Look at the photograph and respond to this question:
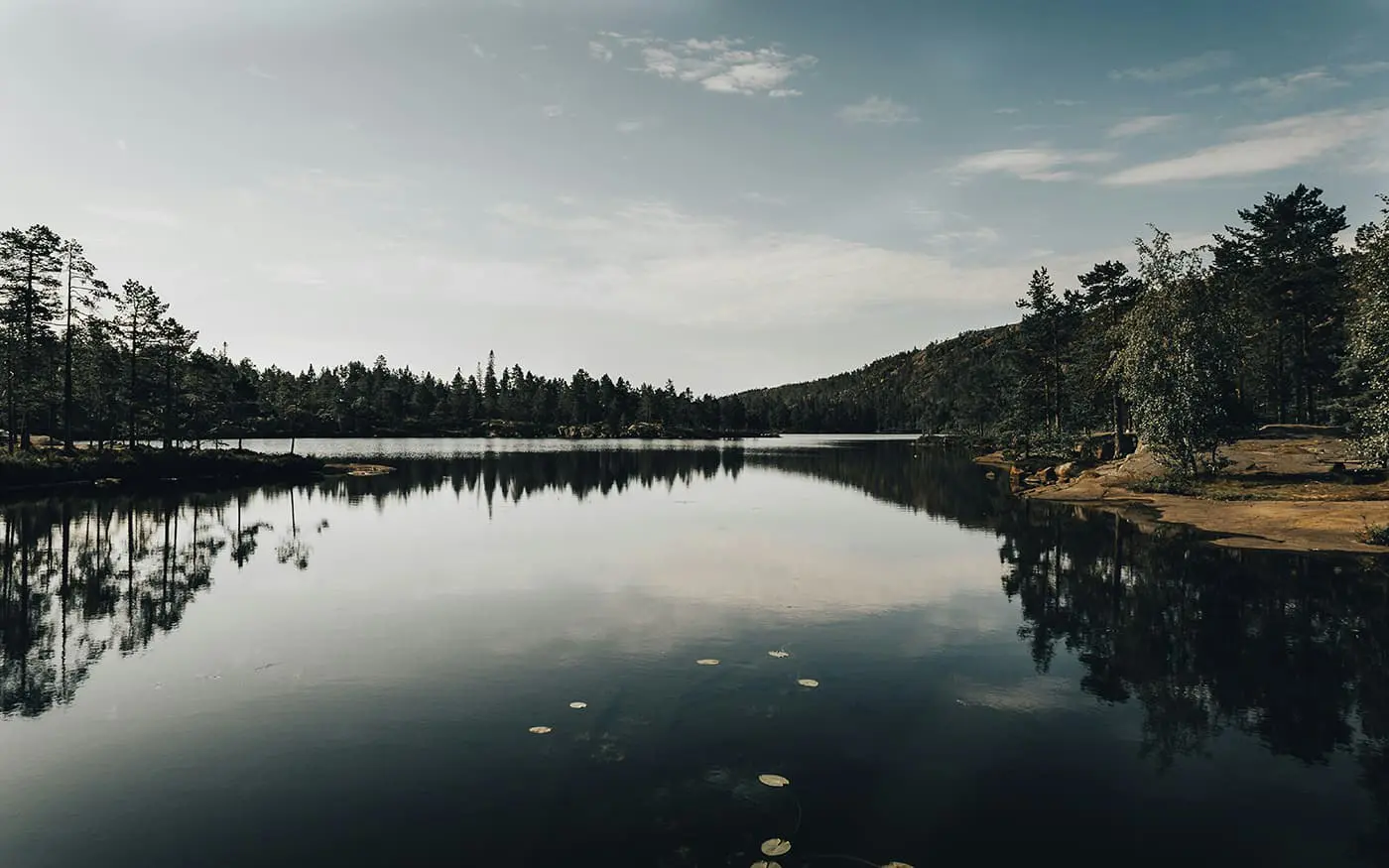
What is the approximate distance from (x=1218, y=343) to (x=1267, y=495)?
11.4 meters

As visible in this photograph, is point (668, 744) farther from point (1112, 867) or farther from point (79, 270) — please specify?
point (79, 270)

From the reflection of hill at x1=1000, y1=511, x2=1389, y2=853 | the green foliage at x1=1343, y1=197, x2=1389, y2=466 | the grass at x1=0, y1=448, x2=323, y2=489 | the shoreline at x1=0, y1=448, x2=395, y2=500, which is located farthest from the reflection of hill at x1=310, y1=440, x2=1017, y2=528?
the green foliage at x1=1343, y1=197, x2=1389, y2=466

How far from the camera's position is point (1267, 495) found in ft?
167

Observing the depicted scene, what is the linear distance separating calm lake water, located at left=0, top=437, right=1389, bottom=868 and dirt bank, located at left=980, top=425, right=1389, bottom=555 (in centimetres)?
707

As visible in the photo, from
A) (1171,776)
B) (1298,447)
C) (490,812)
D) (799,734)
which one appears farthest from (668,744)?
(1298,447)

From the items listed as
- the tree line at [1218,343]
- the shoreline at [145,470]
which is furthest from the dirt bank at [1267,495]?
the shoreline at [145,470]

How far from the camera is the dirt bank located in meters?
40.2

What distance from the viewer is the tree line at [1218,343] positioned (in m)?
50.1

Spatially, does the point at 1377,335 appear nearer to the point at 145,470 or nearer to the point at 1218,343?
the point at 1218,343

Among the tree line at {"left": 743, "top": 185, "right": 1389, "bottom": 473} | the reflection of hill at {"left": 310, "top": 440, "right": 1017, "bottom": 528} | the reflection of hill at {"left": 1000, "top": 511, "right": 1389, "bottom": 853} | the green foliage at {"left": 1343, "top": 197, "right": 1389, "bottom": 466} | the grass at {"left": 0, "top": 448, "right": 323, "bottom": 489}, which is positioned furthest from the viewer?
the reflection of hill at {"left": 310, "top": 440, "right": 1017, "bottom": 528}

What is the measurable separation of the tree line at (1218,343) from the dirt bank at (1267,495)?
278 cm

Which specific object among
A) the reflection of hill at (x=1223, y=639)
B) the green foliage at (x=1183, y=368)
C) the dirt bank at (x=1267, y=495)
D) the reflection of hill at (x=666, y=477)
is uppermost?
the green foliage at (x=1183, y=368)

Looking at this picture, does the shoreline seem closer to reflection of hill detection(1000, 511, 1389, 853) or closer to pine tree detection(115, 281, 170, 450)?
pine tree detection(115, 281, 170, 450)

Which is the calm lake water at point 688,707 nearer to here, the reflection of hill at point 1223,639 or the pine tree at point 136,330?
the reflection of hill at point 1223,639
